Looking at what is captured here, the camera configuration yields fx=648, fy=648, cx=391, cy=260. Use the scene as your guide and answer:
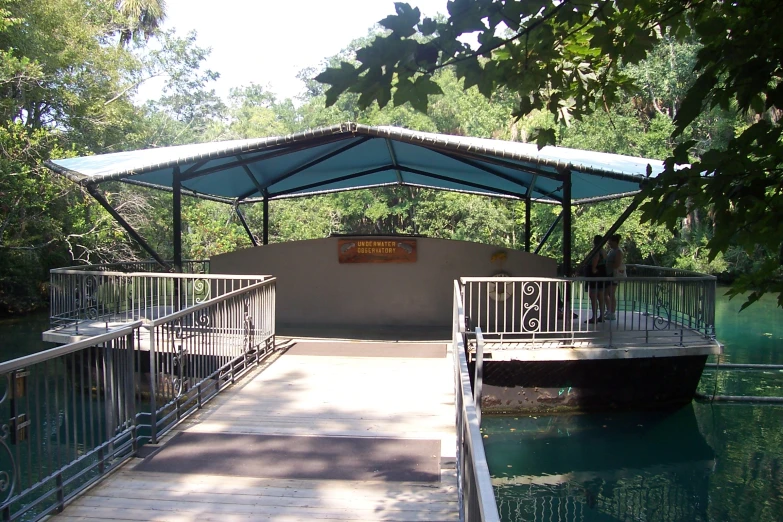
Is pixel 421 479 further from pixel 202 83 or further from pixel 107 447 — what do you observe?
pixel 202 83

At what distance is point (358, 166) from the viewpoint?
1407 cm

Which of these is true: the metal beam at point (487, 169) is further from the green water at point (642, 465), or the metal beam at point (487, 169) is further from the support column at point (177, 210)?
the green water at point (642, 465)

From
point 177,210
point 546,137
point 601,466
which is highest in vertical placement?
point 546,137

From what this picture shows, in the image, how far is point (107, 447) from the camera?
4734 mm

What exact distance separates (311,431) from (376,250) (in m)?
6.48

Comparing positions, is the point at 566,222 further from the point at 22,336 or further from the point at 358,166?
the point at 22,336

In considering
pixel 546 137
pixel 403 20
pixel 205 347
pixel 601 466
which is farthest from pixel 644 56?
pixel 601 466

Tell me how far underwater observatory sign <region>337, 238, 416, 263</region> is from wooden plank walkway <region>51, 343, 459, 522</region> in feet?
9.71

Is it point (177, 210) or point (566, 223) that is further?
point (177, 210)

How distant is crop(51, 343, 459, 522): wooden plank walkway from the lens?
4.16 metres

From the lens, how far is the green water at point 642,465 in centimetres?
751

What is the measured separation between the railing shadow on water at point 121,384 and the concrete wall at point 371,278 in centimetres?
278

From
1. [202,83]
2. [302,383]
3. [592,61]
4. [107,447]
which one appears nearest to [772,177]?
[592,61]

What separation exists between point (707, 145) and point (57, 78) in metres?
24.0
